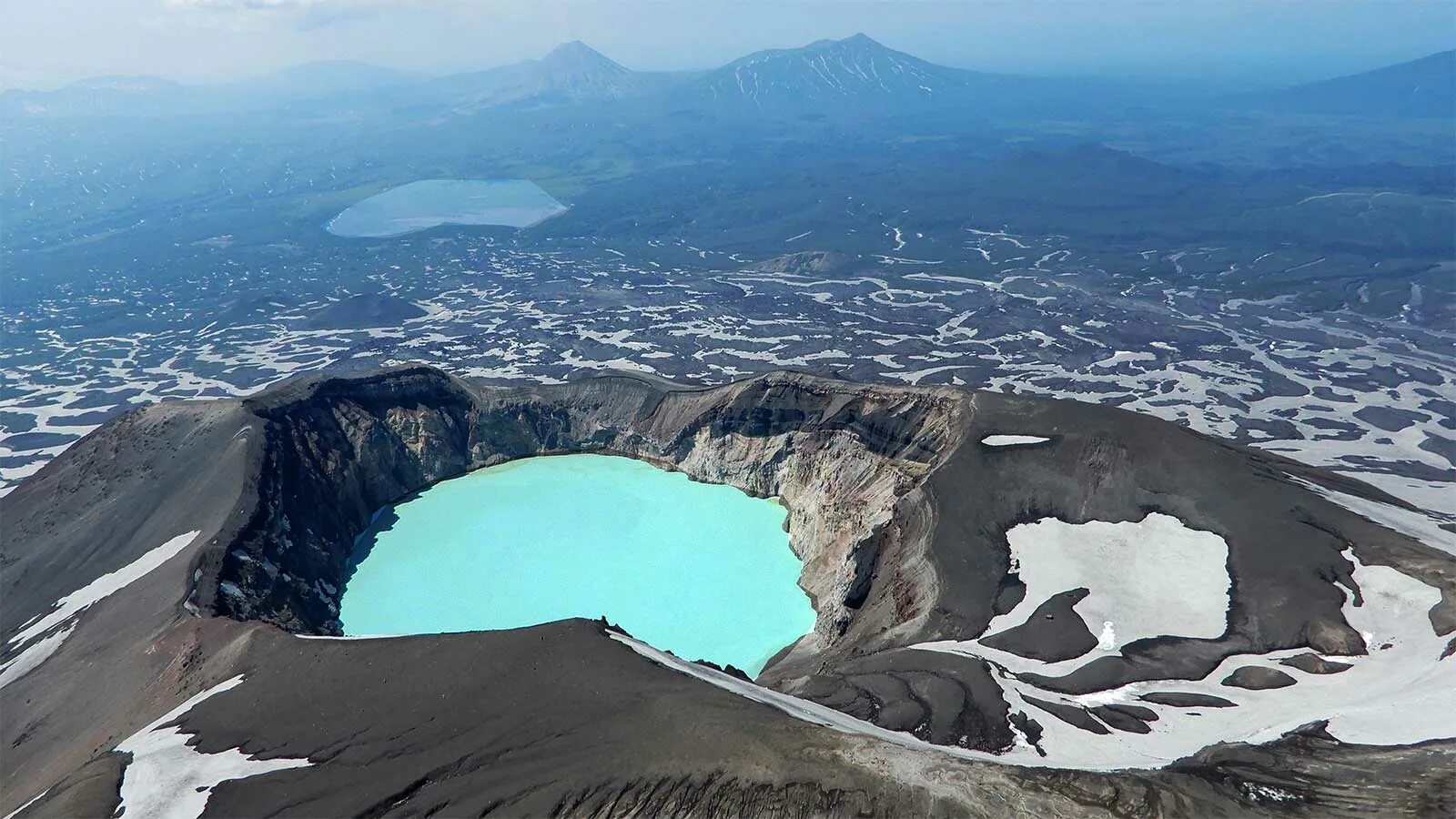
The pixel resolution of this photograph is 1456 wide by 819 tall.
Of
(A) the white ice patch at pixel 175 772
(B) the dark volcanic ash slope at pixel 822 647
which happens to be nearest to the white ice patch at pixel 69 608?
(B) the dark volcanic ash slope at pixel 822 647

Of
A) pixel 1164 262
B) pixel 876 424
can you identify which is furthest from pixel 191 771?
pixel 1164 262

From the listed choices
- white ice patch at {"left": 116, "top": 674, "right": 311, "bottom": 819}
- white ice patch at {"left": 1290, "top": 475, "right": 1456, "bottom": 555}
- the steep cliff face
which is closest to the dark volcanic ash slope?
white ice patch at {"left": 116, "top": 674, "right": 311, "bottom": 819}

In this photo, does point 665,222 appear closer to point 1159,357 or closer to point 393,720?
point 1159,357

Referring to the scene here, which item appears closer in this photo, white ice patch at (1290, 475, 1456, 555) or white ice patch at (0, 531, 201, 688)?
white ice patch at (0, 531, 201, 688)

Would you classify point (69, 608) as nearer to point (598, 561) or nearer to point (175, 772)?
point (175, 772)

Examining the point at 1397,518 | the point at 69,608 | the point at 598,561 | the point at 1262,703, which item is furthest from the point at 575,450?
the point at 1397,518

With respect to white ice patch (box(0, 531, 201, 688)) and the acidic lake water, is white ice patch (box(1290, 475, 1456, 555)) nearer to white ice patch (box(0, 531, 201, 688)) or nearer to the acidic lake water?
the acidic lake water
